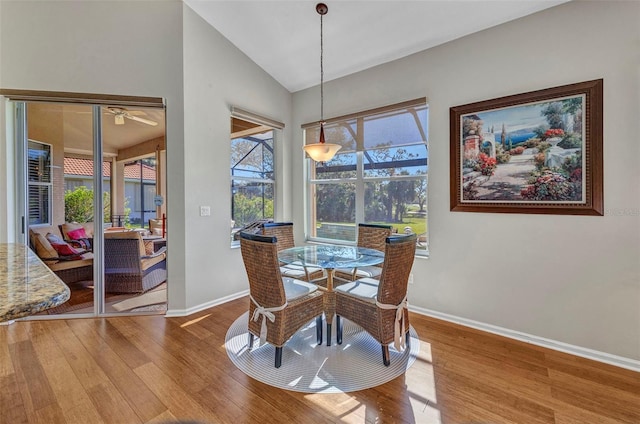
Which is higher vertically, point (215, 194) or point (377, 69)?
point (377, 69)

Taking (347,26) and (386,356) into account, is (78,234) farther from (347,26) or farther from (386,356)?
(347,26)

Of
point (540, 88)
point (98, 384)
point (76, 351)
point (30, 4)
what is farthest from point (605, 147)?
point (30, 4)

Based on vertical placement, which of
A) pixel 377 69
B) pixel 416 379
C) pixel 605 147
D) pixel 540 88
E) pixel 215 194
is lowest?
pixel 416 379

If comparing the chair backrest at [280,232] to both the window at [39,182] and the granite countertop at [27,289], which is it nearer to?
the granite countertop at [27,289]

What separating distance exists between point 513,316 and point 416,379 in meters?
1.30

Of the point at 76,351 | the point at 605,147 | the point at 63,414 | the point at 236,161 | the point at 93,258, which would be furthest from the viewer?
the point at 236,161

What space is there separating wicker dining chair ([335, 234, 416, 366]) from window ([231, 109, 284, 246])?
2.06m

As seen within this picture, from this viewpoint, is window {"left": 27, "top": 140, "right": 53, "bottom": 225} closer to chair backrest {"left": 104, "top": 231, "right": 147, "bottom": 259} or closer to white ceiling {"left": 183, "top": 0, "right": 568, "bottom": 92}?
chair backrest {"left": 104, "top": 231, "right": 147, "bottom": 259}

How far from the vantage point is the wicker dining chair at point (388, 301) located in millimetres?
2098

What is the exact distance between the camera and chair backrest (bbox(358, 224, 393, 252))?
3148 mm

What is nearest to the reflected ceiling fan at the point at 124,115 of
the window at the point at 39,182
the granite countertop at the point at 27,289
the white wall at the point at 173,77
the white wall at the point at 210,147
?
the white wall at the point at 173,77

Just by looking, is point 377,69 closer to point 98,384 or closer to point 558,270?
point 558,270

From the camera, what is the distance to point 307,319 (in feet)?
7.75

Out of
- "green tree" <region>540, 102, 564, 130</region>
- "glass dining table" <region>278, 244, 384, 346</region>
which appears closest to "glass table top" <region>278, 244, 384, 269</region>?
"glass dining table" <region>278, 244, 384, 346</region>
